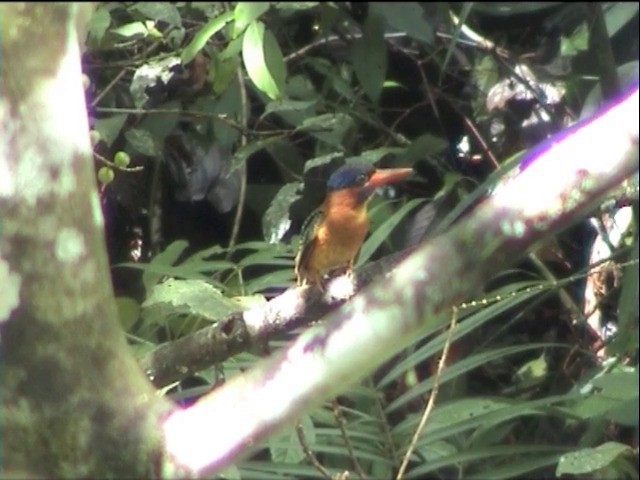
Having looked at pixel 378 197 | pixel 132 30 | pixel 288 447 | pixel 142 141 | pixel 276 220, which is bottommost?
pixel 288 447

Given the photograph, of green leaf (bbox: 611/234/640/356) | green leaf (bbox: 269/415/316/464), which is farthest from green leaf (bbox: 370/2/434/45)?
green leaf (bbox: 269/415/316/464)

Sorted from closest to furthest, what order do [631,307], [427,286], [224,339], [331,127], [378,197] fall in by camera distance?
[427,286] → [631,307] → [224,339] → [331,127] → [378,197]

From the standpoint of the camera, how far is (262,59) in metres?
2.56

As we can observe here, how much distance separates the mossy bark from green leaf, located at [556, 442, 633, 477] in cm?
110

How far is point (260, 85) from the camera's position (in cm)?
259

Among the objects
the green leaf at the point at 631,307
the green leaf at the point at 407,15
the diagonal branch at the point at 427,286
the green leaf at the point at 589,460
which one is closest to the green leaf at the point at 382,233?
the green leaf at the point at 589,460

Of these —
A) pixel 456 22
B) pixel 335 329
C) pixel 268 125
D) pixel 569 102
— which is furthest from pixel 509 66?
pixel 335 329

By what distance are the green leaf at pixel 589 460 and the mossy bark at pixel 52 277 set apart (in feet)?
3.60

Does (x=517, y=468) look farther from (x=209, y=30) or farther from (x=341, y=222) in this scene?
(x=209, y=30)

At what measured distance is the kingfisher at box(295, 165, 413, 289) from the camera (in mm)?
3133

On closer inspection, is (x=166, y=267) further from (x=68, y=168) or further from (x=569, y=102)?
(x=68, y=168)

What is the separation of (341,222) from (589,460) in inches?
42.6

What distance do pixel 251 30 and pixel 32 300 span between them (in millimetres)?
1280

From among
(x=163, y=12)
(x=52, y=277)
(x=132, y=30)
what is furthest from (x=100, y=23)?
(x=52, y=277)
